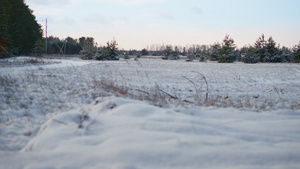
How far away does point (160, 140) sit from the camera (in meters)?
1.81

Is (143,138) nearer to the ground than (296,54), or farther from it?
nearer to the ground

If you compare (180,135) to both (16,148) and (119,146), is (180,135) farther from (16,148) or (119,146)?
(16,148)

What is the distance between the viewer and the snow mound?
157 centimetres

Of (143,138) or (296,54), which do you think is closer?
(143,138)

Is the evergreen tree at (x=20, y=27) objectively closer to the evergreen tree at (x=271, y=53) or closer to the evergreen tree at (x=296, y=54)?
the evergreen tree at (x=271, y=53)

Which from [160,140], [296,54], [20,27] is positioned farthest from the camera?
[296,54]

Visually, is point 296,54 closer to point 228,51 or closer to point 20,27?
point 228,51

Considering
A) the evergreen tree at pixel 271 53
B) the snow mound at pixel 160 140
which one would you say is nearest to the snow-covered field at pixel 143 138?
the snow mound at pixel 160 140

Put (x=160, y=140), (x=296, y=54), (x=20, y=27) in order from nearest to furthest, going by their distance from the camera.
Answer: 1. (x=160, y=140)
2. (x=20, y=27)
3. (x=296, y=54)

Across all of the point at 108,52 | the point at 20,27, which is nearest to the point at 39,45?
the point at 20,27

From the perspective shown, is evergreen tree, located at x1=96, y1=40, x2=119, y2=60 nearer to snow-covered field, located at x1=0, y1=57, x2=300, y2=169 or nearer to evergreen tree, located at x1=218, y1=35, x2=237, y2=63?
evergreen tree, located at x1=218, y1=35, x2=237, y2=63

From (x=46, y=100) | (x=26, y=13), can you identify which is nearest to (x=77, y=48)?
(x=26, y=13)

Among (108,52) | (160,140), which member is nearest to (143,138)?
(160,140)

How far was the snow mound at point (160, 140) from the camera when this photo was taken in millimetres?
1567
